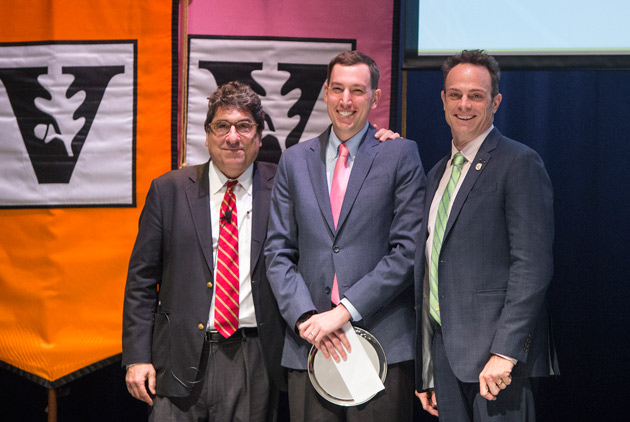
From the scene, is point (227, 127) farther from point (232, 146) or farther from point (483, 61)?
point (483, 61)

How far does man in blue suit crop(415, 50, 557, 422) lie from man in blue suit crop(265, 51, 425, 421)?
0.09 meters

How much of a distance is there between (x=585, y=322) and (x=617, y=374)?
29 cm

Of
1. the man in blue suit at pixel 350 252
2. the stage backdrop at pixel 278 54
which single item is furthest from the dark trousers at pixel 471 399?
the stage backdrop at pixel 278 54

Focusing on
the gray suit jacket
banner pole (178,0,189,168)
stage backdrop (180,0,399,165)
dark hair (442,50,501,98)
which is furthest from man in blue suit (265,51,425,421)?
banner pole (178,0,189,168)

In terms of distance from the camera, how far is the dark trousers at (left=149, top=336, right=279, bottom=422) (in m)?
2.39

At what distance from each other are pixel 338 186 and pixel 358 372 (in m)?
0.64

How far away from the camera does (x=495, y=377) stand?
6.57 feet

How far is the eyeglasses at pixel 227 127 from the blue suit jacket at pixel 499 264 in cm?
85

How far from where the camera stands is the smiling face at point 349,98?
2.37 meters

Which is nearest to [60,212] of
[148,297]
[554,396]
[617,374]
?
[148,297]

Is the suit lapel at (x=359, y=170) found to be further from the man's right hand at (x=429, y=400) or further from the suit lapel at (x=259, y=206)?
the man's right hand at (x=429, y=400)

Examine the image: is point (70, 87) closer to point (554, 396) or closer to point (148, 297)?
point (148, 297)

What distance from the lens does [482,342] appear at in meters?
2.08

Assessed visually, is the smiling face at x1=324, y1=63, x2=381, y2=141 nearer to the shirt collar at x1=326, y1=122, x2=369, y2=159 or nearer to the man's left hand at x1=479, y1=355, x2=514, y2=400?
the shirt collar at x1=326, y1=122, x2=369, y2=159
